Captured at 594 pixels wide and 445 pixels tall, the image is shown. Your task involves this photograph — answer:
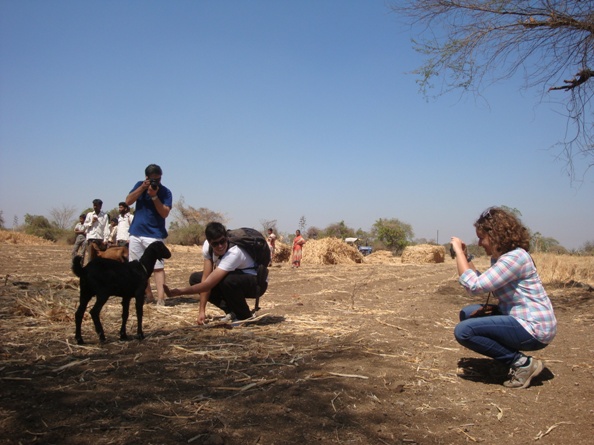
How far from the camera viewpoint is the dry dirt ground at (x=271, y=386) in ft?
8.64

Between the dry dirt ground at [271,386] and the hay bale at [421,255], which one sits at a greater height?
the hay bale at [421,255]

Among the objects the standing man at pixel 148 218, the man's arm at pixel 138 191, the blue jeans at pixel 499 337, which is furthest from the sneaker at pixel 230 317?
the blue jeans at pixel 499 337

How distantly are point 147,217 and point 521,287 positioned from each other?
4707 millimetres

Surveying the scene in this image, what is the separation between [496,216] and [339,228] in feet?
140

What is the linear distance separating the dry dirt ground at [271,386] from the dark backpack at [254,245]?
0.64 metres

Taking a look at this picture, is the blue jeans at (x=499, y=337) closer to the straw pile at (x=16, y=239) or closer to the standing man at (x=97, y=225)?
the standing man at (x=97, y=225)

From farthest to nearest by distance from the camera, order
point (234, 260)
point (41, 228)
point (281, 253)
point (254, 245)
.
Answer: point (41, 228)
point (281, 253)
point (254, 245)
point (234, 260)

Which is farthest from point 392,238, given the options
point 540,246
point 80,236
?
point 80,236

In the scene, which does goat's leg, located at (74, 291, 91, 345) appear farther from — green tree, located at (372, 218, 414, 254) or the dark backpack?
green tree, located at (372, 218, 414, 254)

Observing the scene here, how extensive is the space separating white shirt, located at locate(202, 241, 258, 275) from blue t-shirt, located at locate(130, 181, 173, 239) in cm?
131

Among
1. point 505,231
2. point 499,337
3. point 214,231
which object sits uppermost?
point 505,231

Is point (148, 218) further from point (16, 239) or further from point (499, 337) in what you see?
point (16, 239)

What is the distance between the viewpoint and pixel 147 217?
21.0 feet

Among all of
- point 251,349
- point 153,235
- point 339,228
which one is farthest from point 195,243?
point 251,349
